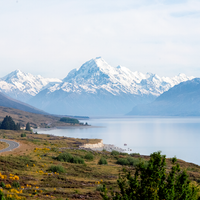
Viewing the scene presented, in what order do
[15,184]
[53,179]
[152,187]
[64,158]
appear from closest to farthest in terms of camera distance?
[152,187]
[15,184]
[53,179]
[64,158]

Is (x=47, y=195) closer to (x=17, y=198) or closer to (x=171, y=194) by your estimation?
(x=17, y=198)

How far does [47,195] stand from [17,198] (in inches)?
129

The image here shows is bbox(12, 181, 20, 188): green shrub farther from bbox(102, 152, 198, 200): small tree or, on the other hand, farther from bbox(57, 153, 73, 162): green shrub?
bbox(57, 153, 73, 162): green shrub

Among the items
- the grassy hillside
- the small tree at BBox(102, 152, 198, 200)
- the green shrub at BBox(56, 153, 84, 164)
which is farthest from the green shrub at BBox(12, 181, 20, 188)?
the green shrub at BBox(56, 153, 84, 164)

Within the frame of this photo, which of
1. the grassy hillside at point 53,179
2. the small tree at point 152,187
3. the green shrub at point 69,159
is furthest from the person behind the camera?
the green shrub at point 69,159

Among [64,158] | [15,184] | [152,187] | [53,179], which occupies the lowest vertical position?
[53,179]

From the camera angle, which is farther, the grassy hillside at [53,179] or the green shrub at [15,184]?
the green shrub at [15,184]

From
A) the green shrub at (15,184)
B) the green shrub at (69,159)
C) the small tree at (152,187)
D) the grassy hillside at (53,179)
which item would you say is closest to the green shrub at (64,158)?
the green shrub at (69,159)

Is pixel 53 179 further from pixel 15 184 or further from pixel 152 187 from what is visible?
pixel 152 187

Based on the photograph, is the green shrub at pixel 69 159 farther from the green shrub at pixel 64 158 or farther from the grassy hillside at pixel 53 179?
the grassy hillside at pixel 53 179

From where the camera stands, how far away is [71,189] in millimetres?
25531

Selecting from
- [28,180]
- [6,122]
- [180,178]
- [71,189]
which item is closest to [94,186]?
[71,189]

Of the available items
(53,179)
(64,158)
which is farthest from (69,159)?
(53,179)

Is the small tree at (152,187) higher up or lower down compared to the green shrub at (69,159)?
higher up
